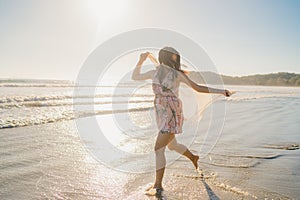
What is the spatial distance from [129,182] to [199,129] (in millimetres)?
4970

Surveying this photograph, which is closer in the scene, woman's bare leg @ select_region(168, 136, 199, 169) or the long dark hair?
the long dark hair

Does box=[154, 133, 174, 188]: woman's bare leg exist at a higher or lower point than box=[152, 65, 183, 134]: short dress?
lower

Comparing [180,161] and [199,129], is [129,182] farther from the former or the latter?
[199,129]

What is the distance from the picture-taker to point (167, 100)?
157 inches

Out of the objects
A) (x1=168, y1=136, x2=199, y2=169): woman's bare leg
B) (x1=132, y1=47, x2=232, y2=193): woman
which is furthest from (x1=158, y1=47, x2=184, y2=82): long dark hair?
(x1=168, y1=136, x2=199, y2=169): woman's bare leg

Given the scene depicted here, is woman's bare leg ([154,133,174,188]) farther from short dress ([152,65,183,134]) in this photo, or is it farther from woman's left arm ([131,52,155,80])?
woman's left arm ([131,52,155,80])

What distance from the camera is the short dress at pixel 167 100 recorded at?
3.97 meters

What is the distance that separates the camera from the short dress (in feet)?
13.0

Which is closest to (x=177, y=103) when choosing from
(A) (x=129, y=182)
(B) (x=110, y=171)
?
(A) (x=129, y=182)

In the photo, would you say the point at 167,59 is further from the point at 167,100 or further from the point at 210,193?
the point at 210,193

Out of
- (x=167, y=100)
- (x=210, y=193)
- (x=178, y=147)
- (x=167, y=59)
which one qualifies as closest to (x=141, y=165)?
(x=178, y=147)

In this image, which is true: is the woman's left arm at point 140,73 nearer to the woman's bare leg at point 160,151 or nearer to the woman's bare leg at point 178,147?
the woman's bare leg at point 160,151

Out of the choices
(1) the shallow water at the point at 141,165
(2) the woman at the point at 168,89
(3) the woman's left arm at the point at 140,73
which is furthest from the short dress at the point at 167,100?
(1) the shallow water at the point at 141,165

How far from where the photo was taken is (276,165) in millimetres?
5332
